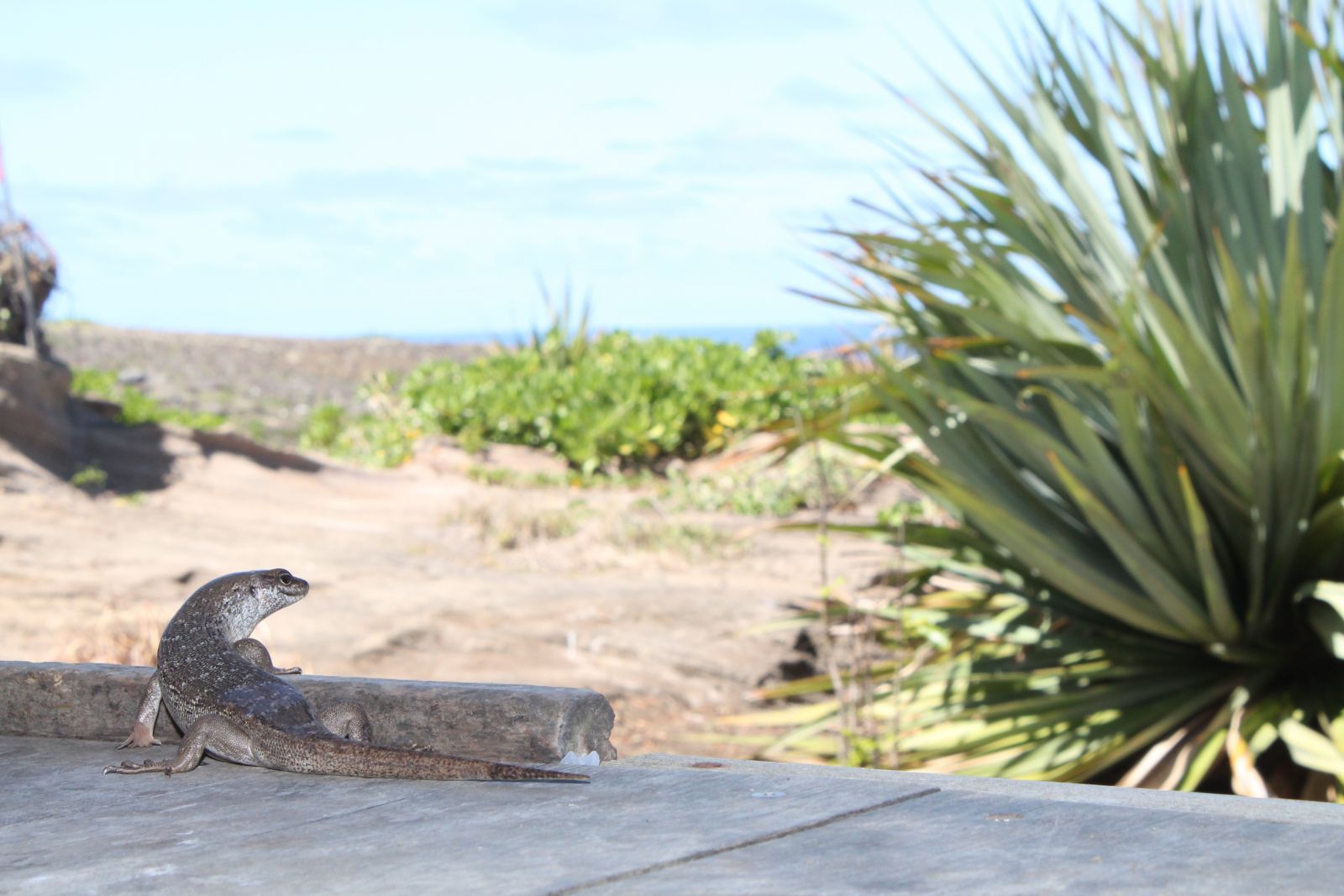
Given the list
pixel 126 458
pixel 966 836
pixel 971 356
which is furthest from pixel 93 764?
pixel 126 458

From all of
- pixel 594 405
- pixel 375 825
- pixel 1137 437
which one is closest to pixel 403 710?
pixel 375 825

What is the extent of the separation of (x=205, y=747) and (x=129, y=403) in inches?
408

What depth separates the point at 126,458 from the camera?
11.1m

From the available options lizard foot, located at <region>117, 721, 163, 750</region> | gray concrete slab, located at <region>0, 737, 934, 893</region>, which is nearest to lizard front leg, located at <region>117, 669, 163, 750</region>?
lizard foot, located at <region>117, 721, 163, 750</region>

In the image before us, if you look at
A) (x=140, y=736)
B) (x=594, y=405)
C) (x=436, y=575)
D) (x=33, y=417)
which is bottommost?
(x=436, y=575)

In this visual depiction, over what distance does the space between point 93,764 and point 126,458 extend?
29.1ft

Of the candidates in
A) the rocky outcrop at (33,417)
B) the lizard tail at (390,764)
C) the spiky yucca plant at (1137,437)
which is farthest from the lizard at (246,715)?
the rocky outcrop at (33,417)

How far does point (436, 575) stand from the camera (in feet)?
29.5

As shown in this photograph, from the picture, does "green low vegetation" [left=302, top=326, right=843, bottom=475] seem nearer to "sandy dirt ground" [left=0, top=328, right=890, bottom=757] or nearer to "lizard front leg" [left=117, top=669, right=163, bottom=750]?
"sandy dirt ground" [left=0, top=328, right=890, bottom=757]

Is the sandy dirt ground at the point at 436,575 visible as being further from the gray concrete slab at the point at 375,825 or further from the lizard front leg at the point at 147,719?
the gray concrete slab at the point at 375,825

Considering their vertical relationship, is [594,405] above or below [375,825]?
above

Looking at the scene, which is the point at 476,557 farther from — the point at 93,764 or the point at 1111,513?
the point at 93,764

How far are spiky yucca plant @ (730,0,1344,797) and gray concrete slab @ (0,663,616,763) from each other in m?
1.91

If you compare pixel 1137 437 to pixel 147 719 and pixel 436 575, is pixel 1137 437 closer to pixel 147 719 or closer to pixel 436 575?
pixel 147 719
